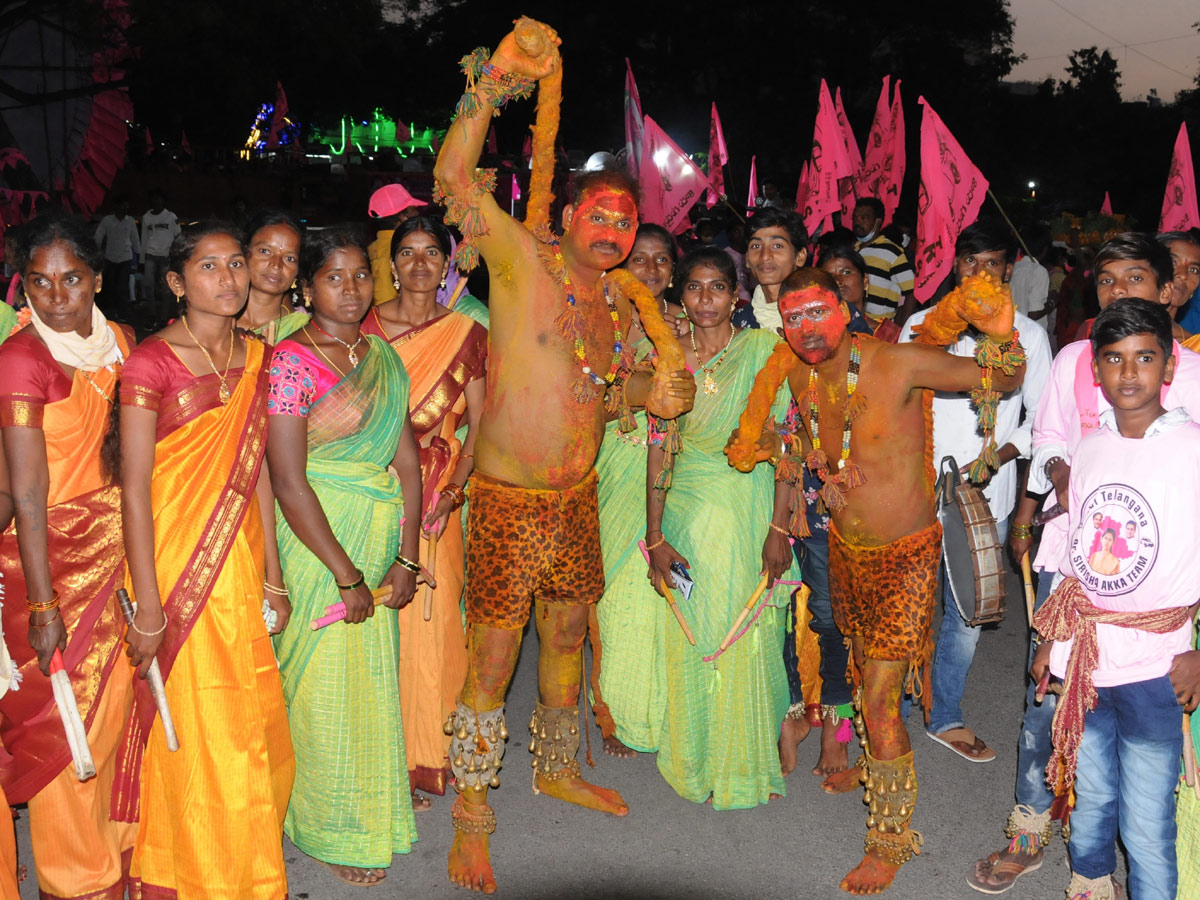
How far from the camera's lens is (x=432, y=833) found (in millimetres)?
3984

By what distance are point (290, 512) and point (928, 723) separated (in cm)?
292

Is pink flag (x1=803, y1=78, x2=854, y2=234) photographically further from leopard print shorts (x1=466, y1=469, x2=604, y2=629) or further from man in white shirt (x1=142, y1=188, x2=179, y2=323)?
man in white shirt (x1=142, y1=188, x2=179, y2=323)

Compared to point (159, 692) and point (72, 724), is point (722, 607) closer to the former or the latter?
point (159, 692)

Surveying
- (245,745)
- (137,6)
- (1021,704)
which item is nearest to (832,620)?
(1021,704)

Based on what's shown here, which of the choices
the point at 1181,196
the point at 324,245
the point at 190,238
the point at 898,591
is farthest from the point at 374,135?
the point at 898,591

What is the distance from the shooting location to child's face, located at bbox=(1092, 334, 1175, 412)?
302cm

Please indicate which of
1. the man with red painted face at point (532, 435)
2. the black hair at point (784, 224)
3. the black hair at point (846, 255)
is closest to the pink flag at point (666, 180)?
the black hair at point (846, 255)

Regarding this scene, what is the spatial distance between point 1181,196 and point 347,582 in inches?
238

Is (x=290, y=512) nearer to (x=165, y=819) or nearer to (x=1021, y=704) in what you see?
(x=165, y=819)

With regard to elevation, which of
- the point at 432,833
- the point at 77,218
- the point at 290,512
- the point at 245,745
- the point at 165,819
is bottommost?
the point at 432,833

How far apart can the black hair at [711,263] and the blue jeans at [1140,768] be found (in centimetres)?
193

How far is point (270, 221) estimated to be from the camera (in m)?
3.85

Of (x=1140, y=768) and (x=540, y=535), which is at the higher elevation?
(x=540, y=535)

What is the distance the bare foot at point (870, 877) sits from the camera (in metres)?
3.58
